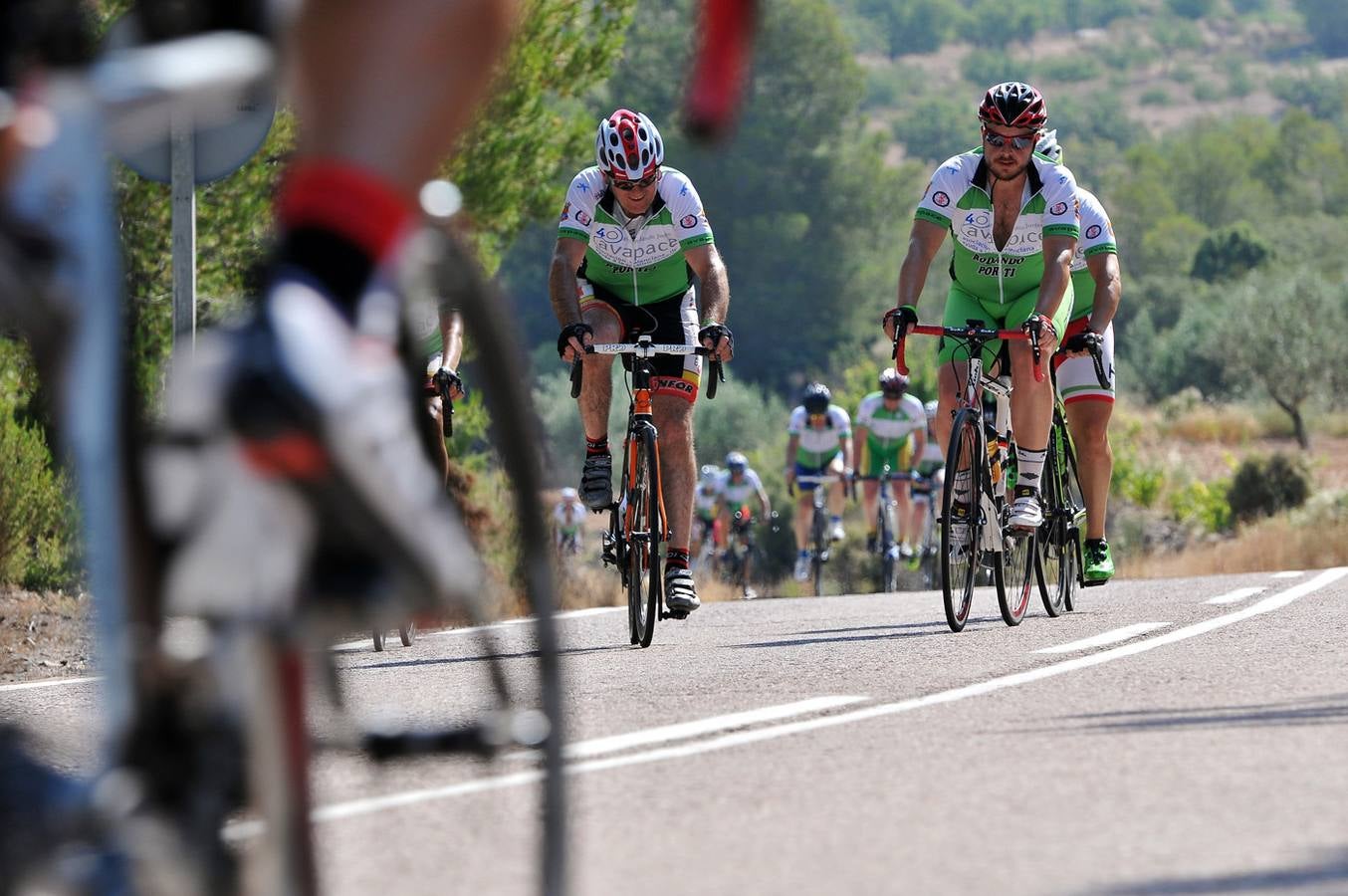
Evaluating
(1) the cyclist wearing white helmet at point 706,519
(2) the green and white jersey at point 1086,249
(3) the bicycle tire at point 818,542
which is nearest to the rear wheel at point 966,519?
(2) the green and white jersey at point 1086,249

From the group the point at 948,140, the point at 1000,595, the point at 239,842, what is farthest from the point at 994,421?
the point at 948,140

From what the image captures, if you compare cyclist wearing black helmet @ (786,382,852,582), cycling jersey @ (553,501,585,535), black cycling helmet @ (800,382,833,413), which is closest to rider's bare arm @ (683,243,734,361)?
black cycling helmet @ (800,382,833,413)

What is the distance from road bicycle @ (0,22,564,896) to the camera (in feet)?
7.39

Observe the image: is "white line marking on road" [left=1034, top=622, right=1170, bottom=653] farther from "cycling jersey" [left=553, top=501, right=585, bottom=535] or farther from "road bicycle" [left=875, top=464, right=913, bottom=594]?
"cycling jersey" [left=553, top=501, right=585, bottom=535]

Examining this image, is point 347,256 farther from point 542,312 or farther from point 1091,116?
point 1091,116

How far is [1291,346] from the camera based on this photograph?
70.7 metres

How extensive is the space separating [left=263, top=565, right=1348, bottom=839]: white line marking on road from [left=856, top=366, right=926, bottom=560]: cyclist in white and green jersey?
15610 millimetres

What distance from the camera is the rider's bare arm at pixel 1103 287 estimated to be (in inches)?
429

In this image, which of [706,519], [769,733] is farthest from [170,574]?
[706,519]

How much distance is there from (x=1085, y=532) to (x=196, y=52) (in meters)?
9.31

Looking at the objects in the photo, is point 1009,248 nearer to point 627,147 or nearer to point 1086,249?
point 1086,249

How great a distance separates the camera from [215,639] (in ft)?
7.51

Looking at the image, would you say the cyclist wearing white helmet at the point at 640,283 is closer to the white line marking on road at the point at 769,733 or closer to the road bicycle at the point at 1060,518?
the road bicycle at the point at 1060,518

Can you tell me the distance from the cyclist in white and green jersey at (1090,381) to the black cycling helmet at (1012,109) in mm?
638
